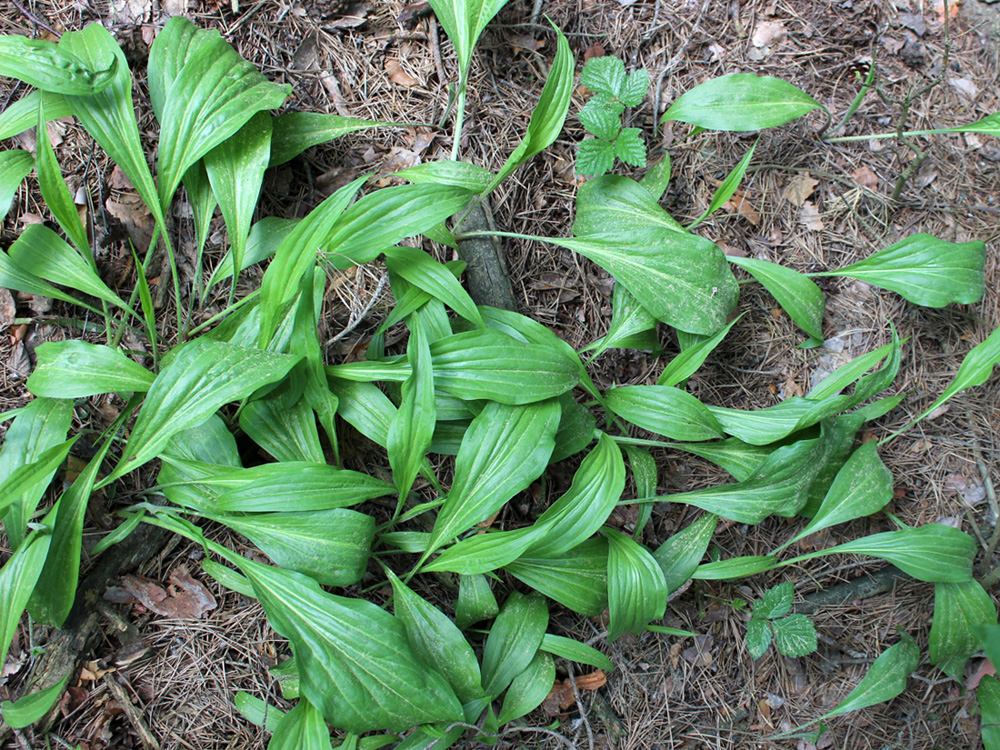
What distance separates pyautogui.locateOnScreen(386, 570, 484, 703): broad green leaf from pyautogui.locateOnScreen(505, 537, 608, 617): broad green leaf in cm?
20

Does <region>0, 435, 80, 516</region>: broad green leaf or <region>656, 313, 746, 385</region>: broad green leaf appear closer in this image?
<region>0, 435, 80, 516</region>: broad green leaf

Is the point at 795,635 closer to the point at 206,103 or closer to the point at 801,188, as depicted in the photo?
the point at 801,188

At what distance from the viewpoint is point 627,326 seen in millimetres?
1520

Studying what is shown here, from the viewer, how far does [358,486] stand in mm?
1317

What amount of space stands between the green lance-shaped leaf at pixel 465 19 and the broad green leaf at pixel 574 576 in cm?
117

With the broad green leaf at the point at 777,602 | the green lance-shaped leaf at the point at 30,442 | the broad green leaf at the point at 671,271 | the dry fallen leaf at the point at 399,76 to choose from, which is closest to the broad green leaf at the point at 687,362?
the broad green leaf at the point at 671,271

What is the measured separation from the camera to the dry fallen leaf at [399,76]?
5.30ft

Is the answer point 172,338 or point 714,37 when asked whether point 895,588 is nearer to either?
point 714,37

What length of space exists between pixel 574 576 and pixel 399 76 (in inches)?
53.2

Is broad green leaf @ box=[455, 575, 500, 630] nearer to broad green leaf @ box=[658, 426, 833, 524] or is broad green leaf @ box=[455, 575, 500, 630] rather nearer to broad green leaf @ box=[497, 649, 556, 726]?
broad green leaf @ box=[497, 649, 556, 726]

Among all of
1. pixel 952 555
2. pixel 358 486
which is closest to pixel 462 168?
pixel 358 486

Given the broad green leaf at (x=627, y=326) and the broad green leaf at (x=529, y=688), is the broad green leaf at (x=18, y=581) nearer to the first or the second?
the broad green leaf at (x=529, y=688)

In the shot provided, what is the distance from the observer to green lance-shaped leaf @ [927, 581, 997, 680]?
1.50 meters

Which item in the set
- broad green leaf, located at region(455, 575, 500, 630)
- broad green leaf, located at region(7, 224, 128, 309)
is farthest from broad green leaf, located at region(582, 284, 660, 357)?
broad green leaf, located at region(7, 224, 128, 309)
